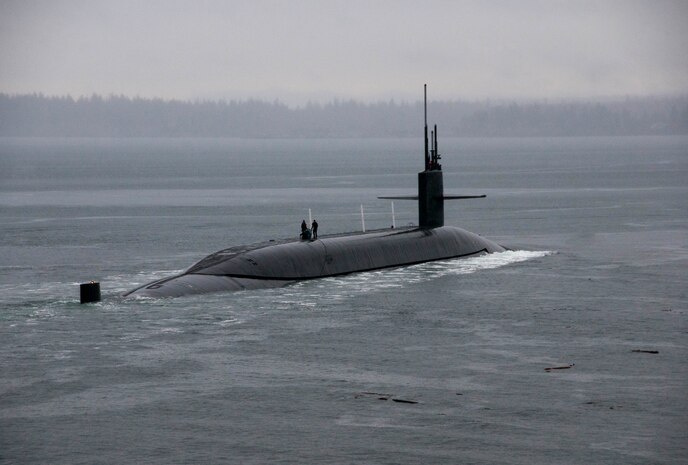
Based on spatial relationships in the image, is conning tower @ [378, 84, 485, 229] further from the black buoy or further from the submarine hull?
the black buoy

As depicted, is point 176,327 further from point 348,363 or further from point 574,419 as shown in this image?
point 574,419

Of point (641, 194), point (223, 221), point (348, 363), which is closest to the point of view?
point (348, 363)

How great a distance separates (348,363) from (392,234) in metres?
20.3

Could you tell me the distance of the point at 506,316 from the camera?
37219mm

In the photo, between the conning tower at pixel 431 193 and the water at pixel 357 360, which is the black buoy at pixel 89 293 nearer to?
the water at pixel 357 360

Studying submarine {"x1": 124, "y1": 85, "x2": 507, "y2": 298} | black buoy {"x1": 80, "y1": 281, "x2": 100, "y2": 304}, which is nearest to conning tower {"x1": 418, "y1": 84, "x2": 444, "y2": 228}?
submarine {"x1": 124, "y1": 85, "x2": 507, "y2": 298}

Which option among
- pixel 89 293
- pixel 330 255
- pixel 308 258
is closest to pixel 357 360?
pixel 89 293

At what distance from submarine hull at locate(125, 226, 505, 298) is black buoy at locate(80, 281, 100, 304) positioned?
1400 mm

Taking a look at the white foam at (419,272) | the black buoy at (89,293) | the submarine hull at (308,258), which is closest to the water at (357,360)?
the white foam at (419,272)

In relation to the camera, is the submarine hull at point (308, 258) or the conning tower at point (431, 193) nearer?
the submarine hull at point (308, 258)

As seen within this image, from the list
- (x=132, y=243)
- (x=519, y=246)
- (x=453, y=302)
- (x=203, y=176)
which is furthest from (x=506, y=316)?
(x=203, y=176)

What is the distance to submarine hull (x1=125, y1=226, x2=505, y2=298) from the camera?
4028cm

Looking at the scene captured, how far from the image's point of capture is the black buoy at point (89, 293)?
124 ft

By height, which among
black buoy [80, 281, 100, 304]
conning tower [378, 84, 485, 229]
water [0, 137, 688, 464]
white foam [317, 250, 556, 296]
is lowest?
water [0, 137, 688, 464]
